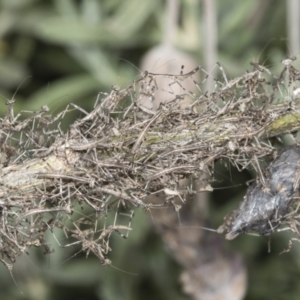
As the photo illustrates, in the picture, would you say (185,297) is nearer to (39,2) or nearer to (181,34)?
(181,34)

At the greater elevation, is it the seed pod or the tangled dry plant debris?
the tangled dry plant debris

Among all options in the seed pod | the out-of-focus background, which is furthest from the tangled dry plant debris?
the out-of-focus background

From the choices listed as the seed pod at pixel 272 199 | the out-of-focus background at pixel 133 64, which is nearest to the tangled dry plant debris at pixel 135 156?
the seed pod at pixel 272 199

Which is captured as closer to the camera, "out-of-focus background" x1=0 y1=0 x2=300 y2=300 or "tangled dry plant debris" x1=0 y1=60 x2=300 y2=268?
"tangled dry plant debris" x1=0 y1=60 x2=300 y2=268

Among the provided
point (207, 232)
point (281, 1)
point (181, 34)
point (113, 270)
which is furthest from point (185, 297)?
point (281, 1)

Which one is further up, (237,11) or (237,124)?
(237,11)

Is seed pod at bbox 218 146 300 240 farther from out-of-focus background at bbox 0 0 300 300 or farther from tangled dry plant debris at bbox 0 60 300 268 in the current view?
out-of-focus background at bbox 0 0 300 300
